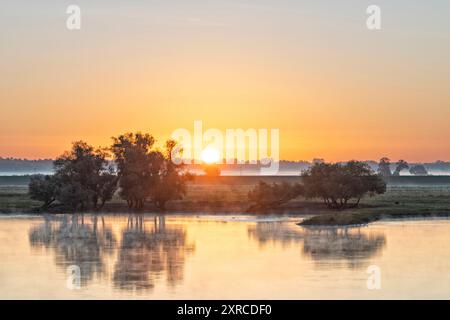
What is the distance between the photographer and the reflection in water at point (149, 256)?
133 ft

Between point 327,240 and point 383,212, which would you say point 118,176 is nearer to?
point 383,212

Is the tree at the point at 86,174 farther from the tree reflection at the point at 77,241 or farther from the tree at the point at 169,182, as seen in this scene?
the tree reflection at the point at 77,241

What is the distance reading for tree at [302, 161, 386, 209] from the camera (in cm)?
9281

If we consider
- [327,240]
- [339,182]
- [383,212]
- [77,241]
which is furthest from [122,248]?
[339,182]

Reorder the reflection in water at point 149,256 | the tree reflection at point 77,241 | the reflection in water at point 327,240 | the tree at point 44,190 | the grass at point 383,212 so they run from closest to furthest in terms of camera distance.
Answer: the reflection in water at point 149,256, the tree reflection at point 77,241, the reflection in water at point 327,240, the grass at point 383,212, the tree at point 44,190

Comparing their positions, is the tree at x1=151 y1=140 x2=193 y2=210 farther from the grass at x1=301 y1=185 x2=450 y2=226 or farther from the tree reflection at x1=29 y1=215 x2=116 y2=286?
the grass at x1=301 y1=185 x2=450 y2=226

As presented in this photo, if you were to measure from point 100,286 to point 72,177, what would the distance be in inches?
2451

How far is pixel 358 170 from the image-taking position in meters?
96.0

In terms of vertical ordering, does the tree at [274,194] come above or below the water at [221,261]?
above

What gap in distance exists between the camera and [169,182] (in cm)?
9988

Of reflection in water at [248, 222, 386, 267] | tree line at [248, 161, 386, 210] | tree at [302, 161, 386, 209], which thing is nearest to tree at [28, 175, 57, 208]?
tree line at [248, 161, 386, 210]

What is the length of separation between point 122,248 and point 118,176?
4613 centimetres

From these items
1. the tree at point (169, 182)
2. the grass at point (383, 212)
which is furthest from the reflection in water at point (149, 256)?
the tree at point (169, 182)
